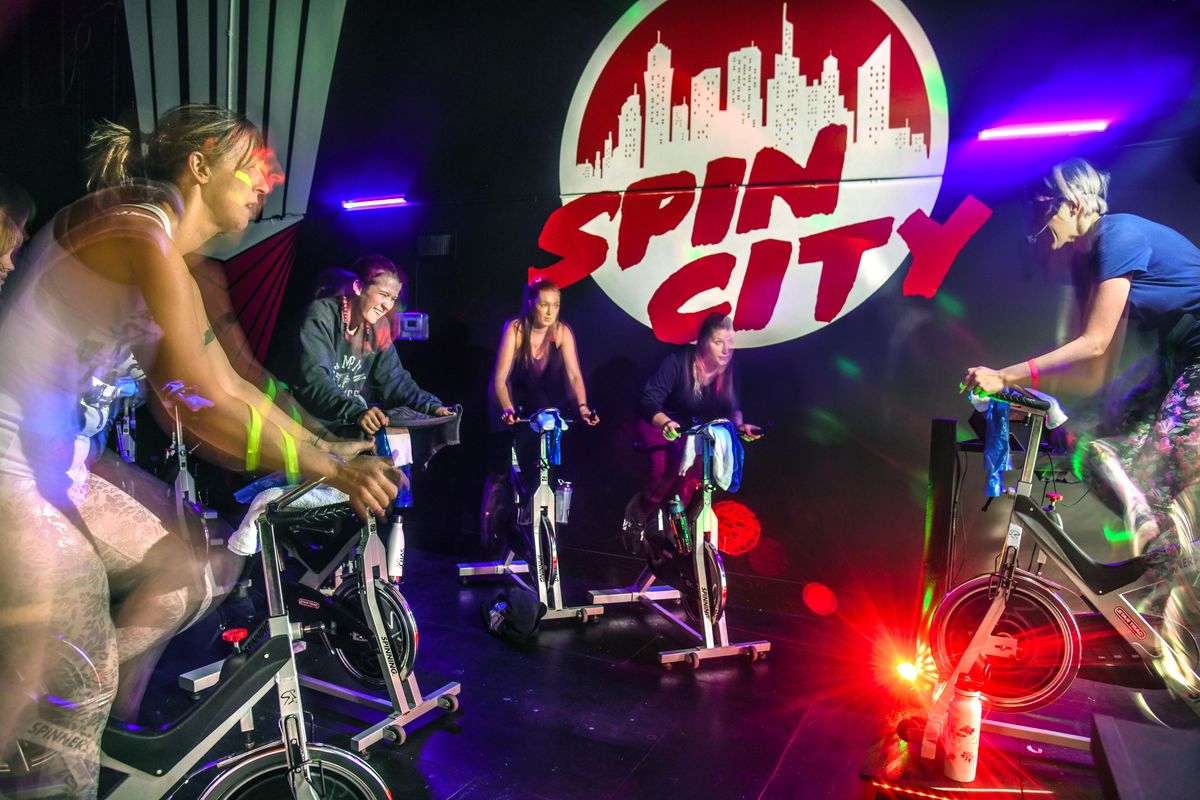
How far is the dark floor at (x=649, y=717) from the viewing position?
2566mm

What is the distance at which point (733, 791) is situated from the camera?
2.51m

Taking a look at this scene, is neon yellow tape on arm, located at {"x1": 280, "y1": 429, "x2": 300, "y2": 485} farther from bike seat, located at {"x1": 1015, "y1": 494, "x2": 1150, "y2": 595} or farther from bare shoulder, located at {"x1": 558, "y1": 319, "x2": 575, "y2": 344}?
bare shoulder, located at {"x1": 558, "y1": 319, "x2": 575, "y2": 344}

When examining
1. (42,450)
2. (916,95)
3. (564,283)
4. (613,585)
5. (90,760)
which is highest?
(916,95)

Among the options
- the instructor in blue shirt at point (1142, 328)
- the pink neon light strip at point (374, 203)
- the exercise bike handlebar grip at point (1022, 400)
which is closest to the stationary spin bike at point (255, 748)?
the exercise bike handlebar grip at point (1022, 400)

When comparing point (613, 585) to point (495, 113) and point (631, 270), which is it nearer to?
point (631, 270)

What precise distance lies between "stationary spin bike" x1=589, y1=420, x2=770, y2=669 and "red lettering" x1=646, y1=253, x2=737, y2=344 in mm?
1027

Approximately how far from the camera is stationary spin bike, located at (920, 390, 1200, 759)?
8.98ft

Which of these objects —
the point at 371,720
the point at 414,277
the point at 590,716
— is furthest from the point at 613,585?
the point at 414,277

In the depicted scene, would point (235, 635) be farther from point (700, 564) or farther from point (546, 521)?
point (546, 521)

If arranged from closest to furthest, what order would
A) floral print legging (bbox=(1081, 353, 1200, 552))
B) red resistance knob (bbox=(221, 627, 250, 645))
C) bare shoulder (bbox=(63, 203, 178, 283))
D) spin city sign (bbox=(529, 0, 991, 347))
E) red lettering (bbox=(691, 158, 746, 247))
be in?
bare shoulder (bbox=(63, 203, 178, 283)) → red resistance knob (bbox=(221, 627, 250, 645)) → floral print legging (bbox=(1081, 353, 1200, 552)) → spin city sign (bbox=(529, 0, 991, 347)) → red lettering (bbox=(691, 158, 746, 247))

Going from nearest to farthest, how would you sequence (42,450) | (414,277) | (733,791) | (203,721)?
(42,450)
(203,721)
(733,791)
(414,277)

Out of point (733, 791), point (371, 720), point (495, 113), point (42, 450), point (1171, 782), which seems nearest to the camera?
point (42, 450)

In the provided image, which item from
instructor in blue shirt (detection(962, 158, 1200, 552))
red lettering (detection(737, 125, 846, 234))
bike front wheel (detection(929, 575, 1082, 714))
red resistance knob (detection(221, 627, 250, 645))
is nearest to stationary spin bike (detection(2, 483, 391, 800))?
red resistance knob (detection(221, 627, 250, 645))

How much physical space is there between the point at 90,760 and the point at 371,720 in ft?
5.05
